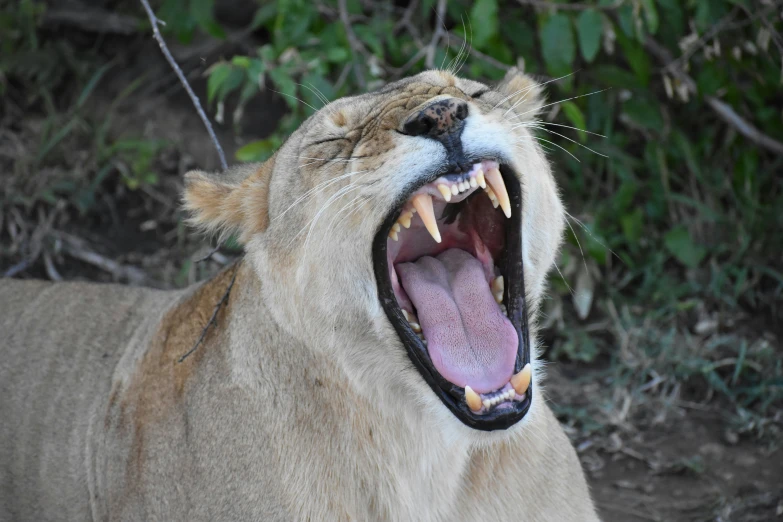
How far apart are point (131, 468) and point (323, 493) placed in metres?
0.61

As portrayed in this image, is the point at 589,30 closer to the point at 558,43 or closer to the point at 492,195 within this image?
the point at 558,43

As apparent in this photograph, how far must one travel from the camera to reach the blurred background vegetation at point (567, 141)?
3.47 m

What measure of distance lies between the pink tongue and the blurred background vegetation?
38.1 inches

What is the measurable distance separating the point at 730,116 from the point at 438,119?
239 centimetres

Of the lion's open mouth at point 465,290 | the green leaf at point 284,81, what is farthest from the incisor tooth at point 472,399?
the green leaf at point 284,81

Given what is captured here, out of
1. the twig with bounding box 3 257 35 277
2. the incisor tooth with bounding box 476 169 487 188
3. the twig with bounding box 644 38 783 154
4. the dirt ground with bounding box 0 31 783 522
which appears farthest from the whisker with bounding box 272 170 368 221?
the twig with bounding box 3 257 35 277

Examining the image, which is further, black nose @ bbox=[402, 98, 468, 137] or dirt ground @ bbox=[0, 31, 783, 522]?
dirt ground @ bbox=[0, 31, 783, 522]

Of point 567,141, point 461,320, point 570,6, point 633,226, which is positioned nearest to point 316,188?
point 461,320

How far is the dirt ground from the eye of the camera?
3.01 metres

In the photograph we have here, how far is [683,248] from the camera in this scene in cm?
389

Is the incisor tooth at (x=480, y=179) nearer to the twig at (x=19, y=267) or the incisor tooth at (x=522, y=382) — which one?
the incisor tooth at (x=522, y=382)

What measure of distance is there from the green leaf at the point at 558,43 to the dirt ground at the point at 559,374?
1121 mm

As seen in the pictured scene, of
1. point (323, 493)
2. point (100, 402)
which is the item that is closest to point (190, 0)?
point (100, 402)

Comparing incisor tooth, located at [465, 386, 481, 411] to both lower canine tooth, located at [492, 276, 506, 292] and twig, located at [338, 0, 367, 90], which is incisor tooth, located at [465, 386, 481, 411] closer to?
lower canine tooth, located at [492, 276, 506, 292]
